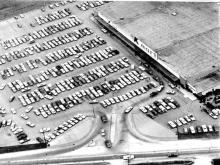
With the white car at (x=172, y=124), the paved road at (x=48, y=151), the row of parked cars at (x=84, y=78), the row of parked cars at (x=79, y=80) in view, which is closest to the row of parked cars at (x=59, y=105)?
the row of parked cars at (x=79, y=80)

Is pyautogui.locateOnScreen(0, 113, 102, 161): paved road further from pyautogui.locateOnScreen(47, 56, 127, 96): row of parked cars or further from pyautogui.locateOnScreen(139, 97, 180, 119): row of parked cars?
pyautogui.locateOnScreen(47, 56, 127, 96): row of parked cars

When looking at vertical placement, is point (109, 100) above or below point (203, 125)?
above

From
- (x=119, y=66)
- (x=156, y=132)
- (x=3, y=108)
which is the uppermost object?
(x=119, y=66)

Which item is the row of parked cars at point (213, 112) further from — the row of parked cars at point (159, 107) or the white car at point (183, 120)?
the row of parked cars at point (159, 107)

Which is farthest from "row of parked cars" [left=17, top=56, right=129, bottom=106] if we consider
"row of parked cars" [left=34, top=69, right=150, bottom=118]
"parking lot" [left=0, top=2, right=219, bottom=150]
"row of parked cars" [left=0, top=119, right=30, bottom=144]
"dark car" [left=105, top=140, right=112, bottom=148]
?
"dark car" [left=105, top=140, right=112, bottom=148]

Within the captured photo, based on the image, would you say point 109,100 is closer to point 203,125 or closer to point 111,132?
point 111,132

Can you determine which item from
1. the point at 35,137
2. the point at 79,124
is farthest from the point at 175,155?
the point at 35,137
